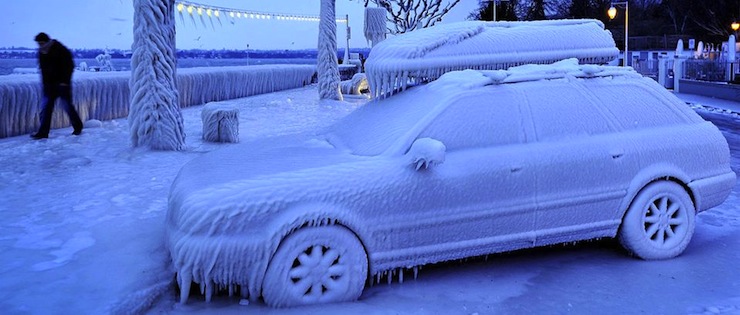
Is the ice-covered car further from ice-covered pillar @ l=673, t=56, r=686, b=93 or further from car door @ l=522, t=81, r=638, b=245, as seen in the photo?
ice-covered pillar @ l=673, t=56, r=686, b=93

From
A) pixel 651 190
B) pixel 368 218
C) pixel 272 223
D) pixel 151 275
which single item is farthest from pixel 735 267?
pixel 151 275

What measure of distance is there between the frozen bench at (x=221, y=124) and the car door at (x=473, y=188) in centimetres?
689

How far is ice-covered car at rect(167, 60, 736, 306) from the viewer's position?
369 centimetres

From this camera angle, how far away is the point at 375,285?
4168 mm

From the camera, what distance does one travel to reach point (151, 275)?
409 cm

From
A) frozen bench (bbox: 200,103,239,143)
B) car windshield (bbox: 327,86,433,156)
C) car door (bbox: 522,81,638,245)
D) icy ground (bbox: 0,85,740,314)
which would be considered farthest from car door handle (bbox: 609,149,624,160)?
frozen bench (bbox: 200,103,239,143)

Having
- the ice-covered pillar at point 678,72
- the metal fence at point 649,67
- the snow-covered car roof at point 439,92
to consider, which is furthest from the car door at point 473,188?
the metal fence at point 649,67

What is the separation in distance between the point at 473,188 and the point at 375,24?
2456 cm

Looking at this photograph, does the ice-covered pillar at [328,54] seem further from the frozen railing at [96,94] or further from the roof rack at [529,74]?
the roof rack at [529,74]

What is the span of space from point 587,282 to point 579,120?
1.04 meters

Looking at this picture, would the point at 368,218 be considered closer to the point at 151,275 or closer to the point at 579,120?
the point at 151,275

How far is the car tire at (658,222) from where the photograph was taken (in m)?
4.52

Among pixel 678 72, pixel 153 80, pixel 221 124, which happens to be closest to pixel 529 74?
pixel 153 80

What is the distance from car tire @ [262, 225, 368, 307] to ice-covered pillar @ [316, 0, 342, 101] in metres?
16.9
